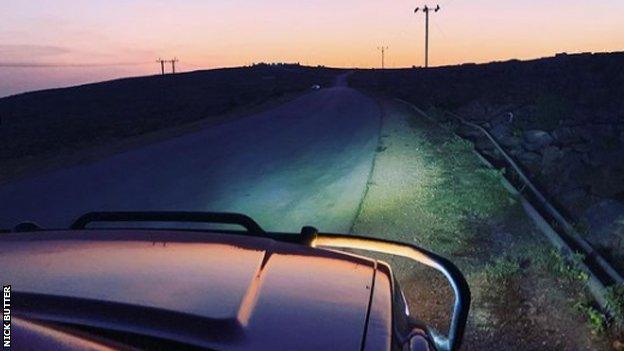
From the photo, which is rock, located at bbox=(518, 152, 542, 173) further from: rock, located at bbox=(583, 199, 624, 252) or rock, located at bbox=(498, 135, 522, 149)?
rock, located at bbox=(583, 199, 624, 252)

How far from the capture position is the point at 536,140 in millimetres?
18594

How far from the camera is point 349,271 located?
114 inches

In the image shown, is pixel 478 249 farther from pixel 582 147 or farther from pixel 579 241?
pixel 582 147

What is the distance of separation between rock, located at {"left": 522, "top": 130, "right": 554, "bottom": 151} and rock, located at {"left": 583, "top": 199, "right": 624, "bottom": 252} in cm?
728

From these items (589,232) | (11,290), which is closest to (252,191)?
(589,232)

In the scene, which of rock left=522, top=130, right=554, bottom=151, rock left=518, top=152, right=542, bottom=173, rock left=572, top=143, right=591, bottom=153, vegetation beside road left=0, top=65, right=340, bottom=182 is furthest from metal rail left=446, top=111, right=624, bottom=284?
vegetation beside road left=0, top=65, right=340, bottom=182

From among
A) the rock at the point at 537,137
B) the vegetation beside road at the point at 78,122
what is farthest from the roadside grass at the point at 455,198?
the vegetation beside road at the point at 78,122

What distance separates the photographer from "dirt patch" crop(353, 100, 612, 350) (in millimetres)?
6262

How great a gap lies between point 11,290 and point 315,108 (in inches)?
1146

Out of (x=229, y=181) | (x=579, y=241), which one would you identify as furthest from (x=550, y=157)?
(x=229, y=181)

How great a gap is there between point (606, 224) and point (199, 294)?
28.7 ft

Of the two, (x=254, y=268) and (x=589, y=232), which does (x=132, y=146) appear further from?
(x=254, y=268)

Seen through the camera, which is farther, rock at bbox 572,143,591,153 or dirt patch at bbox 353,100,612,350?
rock at bbox 572,143,591,153

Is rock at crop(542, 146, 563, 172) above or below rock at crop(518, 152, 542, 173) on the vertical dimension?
above
